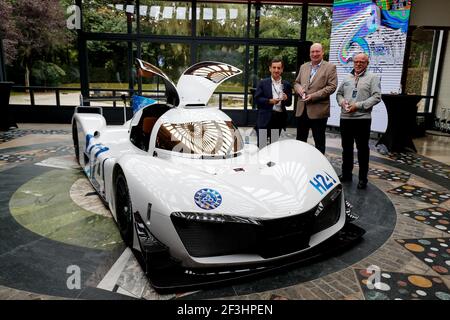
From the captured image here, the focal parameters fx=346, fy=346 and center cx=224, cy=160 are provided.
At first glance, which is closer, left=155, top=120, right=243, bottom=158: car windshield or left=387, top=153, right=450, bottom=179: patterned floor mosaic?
left=155, top=120, right=243, bottom=158: car windshield

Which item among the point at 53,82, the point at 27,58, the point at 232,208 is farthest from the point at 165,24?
the point at 232,208

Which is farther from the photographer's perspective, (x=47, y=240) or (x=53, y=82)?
(x=53, y=82)

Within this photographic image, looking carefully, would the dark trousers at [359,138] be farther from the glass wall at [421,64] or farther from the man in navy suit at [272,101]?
the glass wall at [421,64]

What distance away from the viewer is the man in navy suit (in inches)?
178

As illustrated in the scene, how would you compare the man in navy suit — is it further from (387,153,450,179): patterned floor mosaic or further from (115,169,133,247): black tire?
(387,153,450,179): patterned floor mosaic

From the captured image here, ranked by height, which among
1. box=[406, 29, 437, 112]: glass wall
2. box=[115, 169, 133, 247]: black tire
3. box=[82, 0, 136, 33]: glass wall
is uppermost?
box=[82, 0, 136, 33]: glass wall

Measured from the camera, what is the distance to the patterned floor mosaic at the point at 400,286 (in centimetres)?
213

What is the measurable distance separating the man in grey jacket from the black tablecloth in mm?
2781

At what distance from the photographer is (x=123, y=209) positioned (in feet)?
8.91

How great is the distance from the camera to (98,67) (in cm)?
944

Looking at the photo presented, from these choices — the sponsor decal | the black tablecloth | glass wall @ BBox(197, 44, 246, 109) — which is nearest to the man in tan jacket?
the sponsor decal
